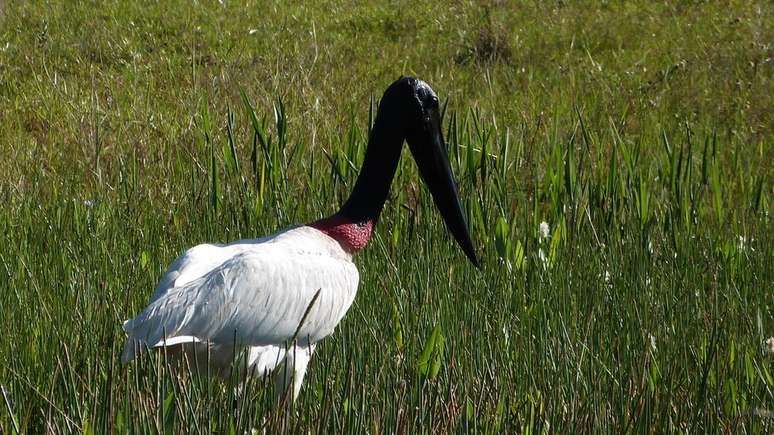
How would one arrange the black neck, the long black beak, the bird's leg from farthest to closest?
1. the long black beak
2. the black neck
3. the bird's leg

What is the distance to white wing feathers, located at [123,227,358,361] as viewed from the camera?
2578 mm

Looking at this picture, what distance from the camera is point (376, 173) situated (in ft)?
11.3

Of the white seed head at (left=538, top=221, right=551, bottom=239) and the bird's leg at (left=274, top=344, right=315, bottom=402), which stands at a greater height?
→ the bird's leg at (left=274, top=344, right=315, bottom=402)

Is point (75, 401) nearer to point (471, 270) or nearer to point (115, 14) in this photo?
point (471, 270)

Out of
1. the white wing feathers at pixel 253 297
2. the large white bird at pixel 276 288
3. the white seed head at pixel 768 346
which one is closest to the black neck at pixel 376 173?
the large white bird at pixel 276 288

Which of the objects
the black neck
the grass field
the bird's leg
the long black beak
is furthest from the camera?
the long black beak

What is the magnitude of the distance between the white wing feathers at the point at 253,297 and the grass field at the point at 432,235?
0.09 m

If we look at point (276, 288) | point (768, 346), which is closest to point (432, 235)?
point (276, 288)

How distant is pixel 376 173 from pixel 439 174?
24 cm

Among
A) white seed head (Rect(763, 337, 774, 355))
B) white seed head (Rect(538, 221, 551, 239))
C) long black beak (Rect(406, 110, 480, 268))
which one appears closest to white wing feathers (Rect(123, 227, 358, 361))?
long black beak (Rect(406, 110, 480, 268))

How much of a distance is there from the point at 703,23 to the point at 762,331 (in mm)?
5512

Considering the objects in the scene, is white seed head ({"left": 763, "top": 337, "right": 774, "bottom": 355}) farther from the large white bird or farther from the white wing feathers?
the white wing feathers

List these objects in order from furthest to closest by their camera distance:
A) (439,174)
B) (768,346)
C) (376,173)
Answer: (439,174) → (376,173) → (768,346)

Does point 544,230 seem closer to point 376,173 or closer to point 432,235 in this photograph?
point 432,235
